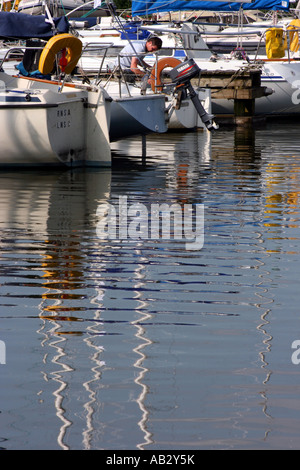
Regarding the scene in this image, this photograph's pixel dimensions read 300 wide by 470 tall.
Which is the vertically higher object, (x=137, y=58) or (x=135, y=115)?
(x=137, y=58)

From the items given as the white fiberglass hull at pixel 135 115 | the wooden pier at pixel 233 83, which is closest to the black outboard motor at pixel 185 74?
the white fiberglass hull at pixel 135 115

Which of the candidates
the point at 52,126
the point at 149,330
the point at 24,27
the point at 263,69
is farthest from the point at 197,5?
the point at 149,330

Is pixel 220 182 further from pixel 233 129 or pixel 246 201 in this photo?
pixel 233 129

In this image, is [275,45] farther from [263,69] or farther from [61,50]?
[61,50]

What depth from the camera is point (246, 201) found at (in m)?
11.6

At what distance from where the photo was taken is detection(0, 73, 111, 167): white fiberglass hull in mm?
13719

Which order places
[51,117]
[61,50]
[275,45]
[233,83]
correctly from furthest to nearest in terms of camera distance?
[275,45]
[233,83]
[61,50]
[51,117]

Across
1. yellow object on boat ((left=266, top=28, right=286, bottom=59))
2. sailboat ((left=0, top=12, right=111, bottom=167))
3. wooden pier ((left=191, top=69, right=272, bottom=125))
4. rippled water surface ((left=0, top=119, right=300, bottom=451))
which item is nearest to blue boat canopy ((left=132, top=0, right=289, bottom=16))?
yellow object on boat ((left=266, top=28, right=286, bottom=59))

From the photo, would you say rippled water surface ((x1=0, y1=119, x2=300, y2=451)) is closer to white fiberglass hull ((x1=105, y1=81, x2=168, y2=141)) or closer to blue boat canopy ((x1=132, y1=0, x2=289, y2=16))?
white fiberglass hull ((x1=105, y1=81, x2=168, y2=141))

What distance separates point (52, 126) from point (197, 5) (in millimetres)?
15977

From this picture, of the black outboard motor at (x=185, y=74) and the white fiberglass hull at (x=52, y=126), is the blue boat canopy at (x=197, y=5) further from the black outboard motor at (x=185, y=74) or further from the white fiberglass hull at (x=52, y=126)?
the white fiberglass hull at (x=52, y=126)

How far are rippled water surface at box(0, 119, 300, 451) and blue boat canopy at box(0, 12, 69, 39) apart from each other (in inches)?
220

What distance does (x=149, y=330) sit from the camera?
5898mm

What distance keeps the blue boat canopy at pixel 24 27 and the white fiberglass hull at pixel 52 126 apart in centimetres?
110
